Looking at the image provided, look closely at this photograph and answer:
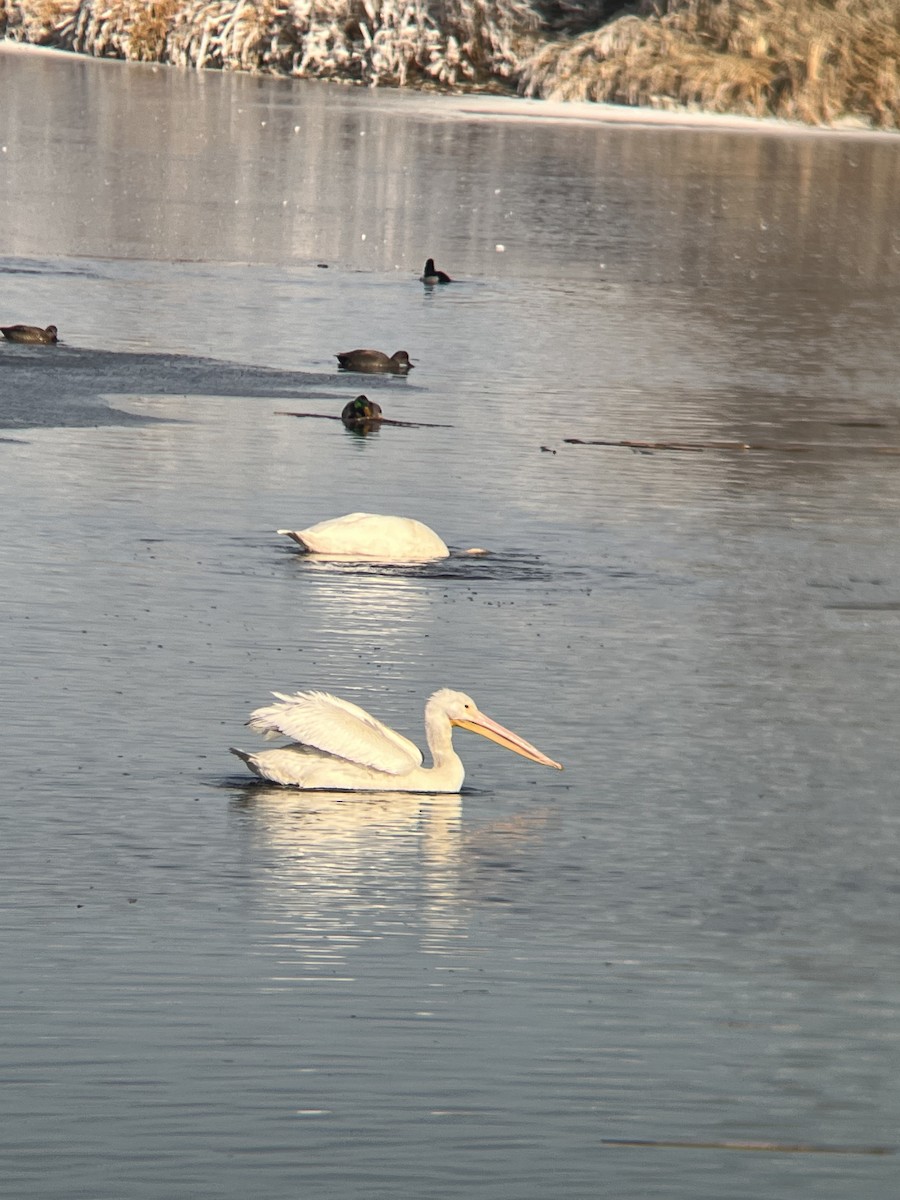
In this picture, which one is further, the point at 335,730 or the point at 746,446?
the point at 746,446

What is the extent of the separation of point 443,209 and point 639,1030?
34.6 metres

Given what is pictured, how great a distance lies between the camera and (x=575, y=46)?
256 ft

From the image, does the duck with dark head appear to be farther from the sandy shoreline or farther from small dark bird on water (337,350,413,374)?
the sandy shoreline

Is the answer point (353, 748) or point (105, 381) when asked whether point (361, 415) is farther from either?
point (353, 748)

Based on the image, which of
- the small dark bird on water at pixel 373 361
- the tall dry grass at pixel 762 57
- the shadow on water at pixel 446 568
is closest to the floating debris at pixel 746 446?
the small dark bird on water at pixel 373 361

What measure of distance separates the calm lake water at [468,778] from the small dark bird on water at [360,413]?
32cm

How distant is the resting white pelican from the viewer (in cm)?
941

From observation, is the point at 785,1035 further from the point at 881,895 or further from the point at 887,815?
the point at 887,815

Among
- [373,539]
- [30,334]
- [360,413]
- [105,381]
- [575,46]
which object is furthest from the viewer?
[575,46]

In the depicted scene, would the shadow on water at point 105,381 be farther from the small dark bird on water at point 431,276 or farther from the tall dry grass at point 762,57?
Result: the tall dry grass at point 762,57

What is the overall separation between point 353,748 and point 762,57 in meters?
68.4

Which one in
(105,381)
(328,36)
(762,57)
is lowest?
(105,381)

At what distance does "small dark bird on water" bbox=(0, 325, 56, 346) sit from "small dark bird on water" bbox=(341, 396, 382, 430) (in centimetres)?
451

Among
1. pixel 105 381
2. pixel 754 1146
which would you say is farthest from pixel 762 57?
pixel 754 1146
